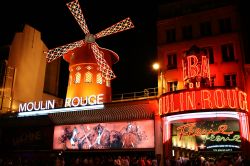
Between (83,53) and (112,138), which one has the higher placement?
Result: (83,53)

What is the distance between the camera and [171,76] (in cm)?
1658

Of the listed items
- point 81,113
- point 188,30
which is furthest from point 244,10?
point 81,113

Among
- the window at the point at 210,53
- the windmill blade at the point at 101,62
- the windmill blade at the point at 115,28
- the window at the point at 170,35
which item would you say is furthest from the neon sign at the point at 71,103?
the window at the point at 210,53

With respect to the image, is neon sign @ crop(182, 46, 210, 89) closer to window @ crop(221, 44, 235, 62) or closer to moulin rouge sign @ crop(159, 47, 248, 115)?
moulin rouge sign @ crop(159, 47, 248, 115)

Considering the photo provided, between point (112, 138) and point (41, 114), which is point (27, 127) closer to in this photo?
point (41, 114)

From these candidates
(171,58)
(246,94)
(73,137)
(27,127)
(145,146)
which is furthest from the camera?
(27,127)

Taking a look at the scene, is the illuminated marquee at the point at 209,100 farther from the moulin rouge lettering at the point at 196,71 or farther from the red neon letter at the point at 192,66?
the red neon letter at the point at 192,66

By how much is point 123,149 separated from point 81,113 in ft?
10.9

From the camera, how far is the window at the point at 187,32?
16812mm

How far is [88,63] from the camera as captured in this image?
20.7m

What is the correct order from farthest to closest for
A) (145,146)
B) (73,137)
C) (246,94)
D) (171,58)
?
(73,137) < (171,58) < (145,146) < (246,94)

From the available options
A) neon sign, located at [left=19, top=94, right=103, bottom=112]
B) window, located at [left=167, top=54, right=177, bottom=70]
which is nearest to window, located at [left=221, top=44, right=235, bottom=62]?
window, located at [left=167, top=54, right=177, bottom=70]

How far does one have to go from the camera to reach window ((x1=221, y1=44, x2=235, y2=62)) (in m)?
15.4

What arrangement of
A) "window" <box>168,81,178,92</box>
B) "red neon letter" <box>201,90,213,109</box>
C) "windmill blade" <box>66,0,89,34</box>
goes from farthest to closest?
"windmill blade" <box>66,0,89,34</box>, "window" <box>168,81,178,92</box>, "red neon letter" <box>201,90,213,109</box>
